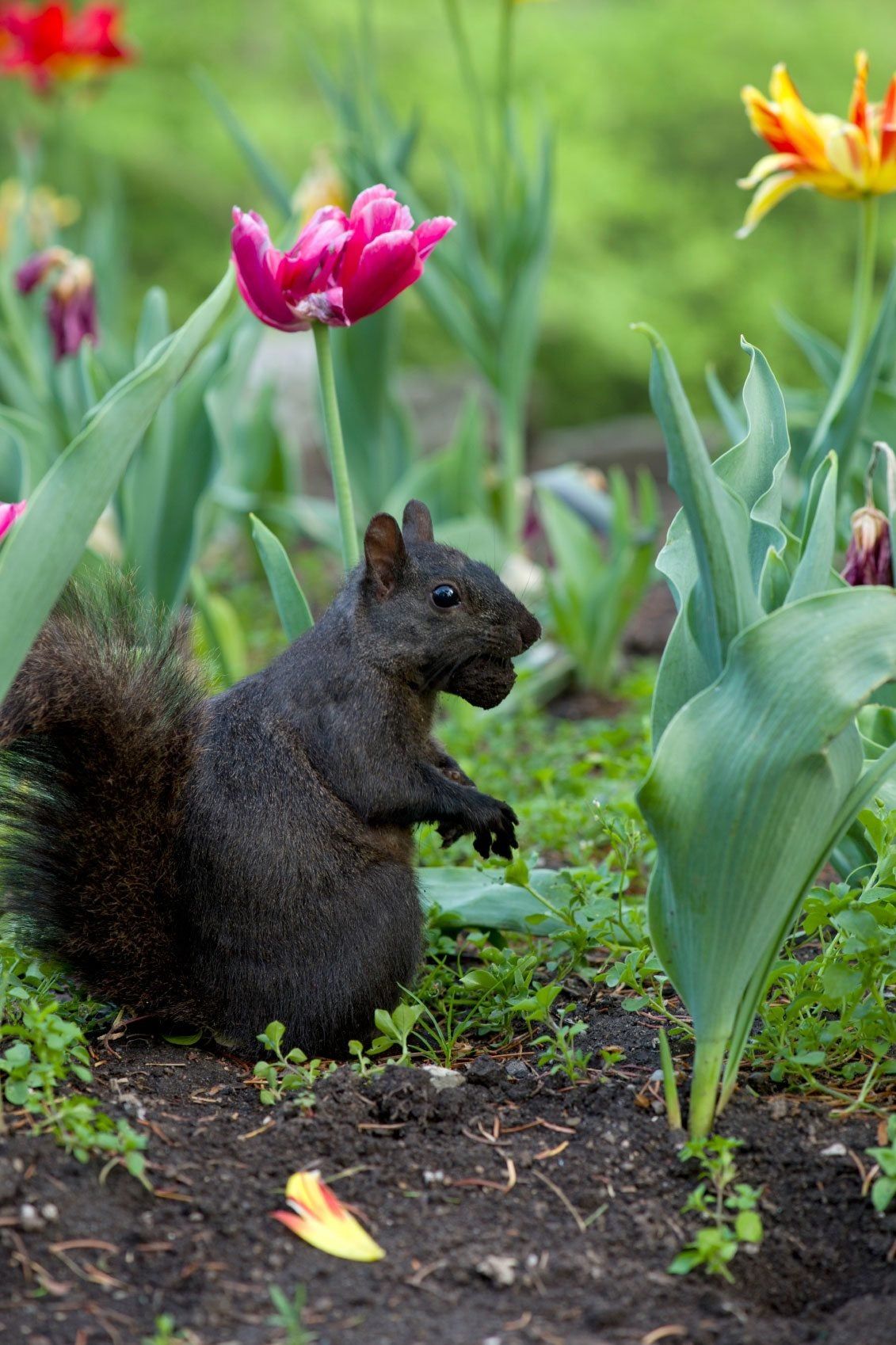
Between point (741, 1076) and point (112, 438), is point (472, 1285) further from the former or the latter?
point (112, 438)

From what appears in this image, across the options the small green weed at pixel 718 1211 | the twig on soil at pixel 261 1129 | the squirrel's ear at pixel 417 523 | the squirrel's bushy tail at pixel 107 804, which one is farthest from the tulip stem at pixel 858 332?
the twig on soil at pixel 261 1129

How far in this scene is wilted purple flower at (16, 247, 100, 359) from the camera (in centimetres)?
373

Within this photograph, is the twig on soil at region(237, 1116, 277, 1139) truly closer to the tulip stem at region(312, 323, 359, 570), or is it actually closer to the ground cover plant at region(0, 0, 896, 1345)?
the ground cover plant at region(0, 0, 896, 1345)

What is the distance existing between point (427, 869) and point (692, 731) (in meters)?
0.99

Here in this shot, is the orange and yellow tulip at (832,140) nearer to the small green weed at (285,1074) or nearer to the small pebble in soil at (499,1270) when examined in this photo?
the small green weed at (285,1074)

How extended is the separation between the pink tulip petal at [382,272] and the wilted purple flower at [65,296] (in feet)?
6.14

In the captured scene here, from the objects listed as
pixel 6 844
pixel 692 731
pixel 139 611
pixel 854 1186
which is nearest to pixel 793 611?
pixel 692 731

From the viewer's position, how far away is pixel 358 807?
1940 mm

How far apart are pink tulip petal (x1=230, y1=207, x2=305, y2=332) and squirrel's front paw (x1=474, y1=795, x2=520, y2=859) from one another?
31.1 inches

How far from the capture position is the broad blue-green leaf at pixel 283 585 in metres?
2.22

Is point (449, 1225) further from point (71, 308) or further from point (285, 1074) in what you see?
point (71, 308)

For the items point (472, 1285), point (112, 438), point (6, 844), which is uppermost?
point (112, 438)

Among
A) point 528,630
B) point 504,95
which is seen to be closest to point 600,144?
point 504,95

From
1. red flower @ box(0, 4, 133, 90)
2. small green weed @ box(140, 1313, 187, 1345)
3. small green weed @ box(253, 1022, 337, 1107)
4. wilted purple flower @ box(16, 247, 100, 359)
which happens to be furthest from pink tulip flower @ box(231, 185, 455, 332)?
red flower @ box(0, 4, 133, 90)
